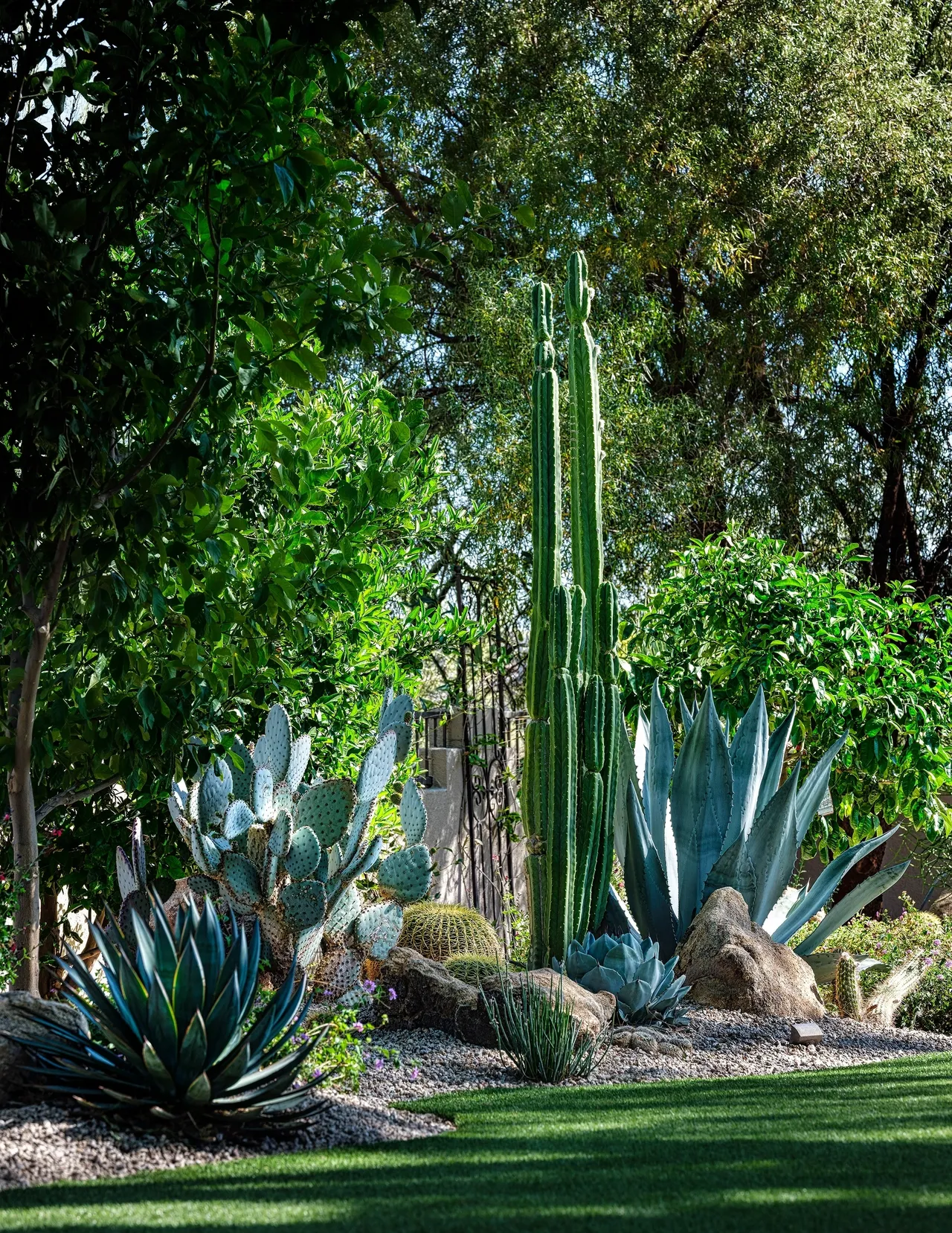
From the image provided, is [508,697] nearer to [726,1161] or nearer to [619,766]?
[619,766]

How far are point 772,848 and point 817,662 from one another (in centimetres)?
134

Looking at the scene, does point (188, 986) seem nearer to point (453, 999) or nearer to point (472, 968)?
point (453, 999)

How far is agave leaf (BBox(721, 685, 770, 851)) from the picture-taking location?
605 cm

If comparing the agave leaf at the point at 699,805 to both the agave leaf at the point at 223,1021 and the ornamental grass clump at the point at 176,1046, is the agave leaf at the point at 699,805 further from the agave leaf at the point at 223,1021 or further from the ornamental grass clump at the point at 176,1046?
the agave leaf at the point at 223,1021

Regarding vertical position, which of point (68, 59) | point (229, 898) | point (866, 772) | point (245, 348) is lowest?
point (229, 898)

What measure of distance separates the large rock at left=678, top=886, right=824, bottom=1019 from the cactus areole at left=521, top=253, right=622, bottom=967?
1.93ft

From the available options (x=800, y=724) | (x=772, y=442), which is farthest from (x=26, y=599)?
(x=772, y=442)

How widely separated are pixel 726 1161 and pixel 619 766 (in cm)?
335

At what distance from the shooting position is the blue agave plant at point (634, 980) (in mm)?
4953

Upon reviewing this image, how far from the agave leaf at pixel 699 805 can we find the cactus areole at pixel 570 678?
0.35 metres

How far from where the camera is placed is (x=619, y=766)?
242 inches

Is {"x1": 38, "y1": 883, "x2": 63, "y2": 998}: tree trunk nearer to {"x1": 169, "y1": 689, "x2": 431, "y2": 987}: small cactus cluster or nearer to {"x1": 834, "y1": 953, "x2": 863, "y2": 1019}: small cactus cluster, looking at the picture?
{"x1": 169, "y1": 689, "x2": 431, "y2": 987}: small cactus cluster

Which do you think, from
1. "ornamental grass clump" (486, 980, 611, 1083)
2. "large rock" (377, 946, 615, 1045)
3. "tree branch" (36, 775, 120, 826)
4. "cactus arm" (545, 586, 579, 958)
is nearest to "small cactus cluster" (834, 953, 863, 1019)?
"cactus arm" (545, 586, 579, 958)

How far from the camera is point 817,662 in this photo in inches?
267
